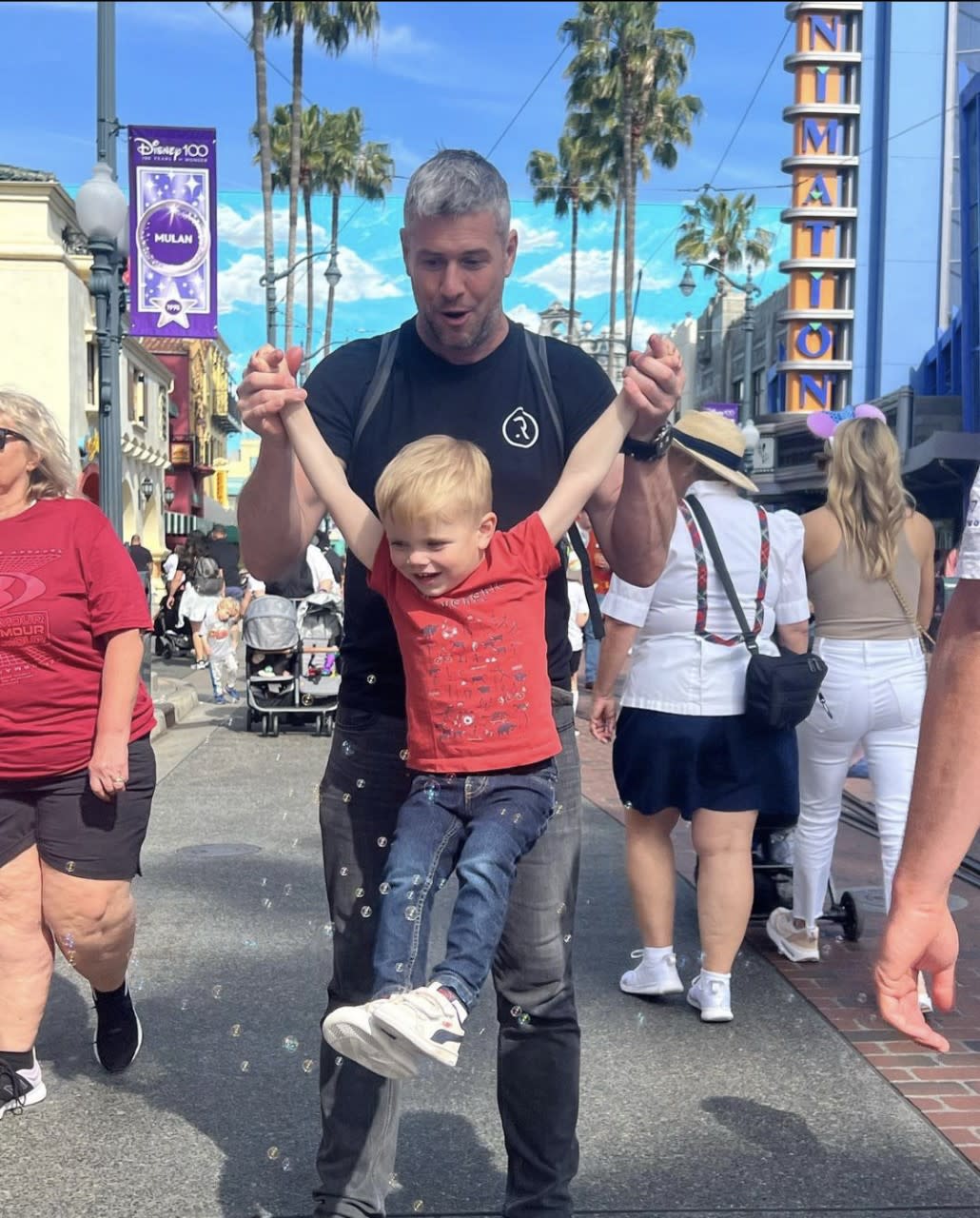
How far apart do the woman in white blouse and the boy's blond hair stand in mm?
2237

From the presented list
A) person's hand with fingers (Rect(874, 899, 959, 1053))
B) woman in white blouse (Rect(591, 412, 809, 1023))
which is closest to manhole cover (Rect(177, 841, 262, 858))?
woman in white blouse (Rect(591, 412, 809, 1023))

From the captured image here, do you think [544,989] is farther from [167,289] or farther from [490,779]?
[167,289]

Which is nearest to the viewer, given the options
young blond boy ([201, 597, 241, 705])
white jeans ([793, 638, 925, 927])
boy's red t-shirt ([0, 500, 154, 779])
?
boy's red t-shirt ([0, 500, 154, 779])

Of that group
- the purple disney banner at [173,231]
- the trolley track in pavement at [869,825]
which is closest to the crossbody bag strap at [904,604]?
the trolley track in pavement at [869,825]

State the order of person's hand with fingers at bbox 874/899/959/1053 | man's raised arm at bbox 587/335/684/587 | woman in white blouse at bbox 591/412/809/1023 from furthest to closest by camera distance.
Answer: woman in white blouse at bbox 591/412/809/1023
man's raised arm at bbox 587/335/684/587
person's hand with fingers at bbox 874/899/959/1053

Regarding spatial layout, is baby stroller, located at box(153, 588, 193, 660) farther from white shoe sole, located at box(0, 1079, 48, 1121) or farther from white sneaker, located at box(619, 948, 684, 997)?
white shoe sole, located at box(0, 1079, 48, 1121)

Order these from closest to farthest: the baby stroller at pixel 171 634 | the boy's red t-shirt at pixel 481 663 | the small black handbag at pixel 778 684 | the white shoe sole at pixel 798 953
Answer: the boy's red t-shirt at pixel 481 663
the small black handbag at pixel 778 684
the white shoe sole at pixel 798 953
the baby stroller at pixel 171 634

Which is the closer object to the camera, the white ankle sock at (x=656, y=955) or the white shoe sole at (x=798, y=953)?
the white ankle sock at (x=656, y=955)

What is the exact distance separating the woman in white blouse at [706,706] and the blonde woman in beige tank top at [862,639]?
0.38 meters

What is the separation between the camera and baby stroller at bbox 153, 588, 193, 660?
73.0 ft

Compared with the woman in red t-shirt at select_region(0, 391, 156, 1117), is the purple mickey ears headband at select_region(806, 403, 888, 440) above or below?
above

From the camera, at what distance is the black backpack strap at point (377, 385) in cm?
310

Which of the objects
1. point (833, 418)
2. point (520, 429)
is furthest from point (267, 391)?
point (833, 418)

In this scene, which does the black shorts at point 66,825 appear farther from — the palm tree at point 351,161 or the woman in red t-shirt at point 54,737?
the palm tree at point 351,161
